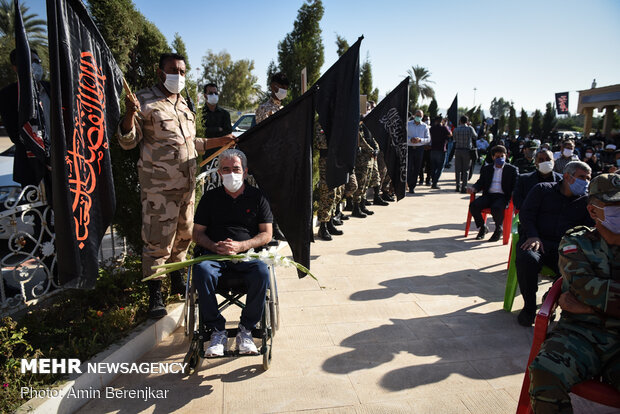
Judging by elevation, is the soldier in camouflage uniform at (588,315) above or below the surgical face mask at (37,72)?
below

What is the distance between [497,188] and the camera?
Result: 6805 millimetres

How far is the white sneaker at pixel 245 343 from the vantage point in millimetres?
2980

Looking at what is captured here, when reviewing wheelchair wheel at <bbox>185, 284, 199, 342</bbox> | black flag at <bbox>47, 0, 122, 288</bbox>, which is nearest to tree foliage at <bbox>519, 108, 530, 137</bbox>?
wheelchair wheel at <bbox>185, 284, 199, 342</bbox>

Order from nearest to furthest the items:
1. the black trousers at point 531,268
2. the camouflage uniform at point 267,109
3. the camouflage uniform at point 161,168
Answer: the camouflage uniform at point 161,168 < the black trousers at point 531,268 < the camouflage uniform at point 267,109

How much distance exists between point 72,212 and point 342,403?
7.11 ft

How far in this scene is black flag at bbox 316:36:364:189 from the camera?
4.19 metres

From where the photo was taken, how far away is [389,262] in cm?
572

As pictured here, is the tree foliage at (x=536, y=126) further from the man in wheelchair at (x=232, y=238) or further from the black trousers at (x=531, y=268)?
the man in wheelchair at (x=232, y=238)

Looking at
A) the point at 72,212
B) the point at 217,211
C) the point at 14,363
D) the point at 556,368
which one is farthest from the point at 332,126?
the point at 14,363

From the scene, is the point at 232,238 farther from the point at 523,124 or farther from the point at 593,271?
the point at 523,124

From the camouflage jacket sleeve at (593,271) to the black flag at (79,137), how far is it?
3.05 meters

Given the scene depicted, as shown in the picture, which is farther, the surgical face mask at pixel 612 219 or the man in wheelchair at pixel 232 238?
the man in wheelchair at pixel 232 238

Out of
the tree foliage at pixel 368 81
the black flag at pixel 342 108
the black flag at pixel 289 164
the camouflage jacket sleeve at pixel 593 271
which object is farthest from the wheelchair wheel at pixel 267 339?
the tree foliage at pixel 368 81

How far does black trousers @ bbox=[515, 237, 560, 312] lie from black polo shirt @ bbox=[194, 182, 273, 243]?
2.50 metres
